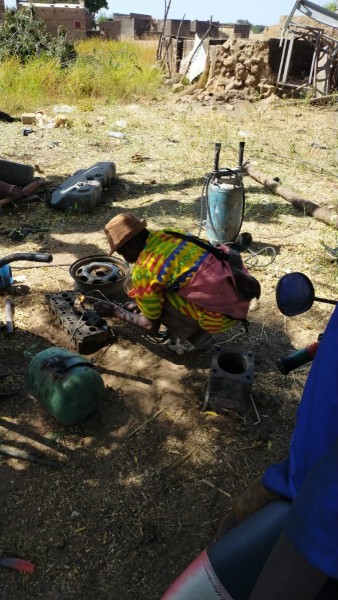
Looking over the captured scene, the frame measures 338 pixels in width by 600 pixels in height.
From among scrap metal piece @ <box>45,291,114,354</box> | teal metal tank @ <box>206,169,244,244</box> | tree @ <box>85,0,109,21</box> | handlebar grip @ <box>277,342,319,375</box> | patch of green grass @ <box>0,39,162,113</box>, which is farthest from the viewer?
tree @ <box>85,0,109,21</box>

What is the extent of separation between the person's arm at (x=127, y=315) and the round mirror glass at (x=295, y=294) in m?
1.69

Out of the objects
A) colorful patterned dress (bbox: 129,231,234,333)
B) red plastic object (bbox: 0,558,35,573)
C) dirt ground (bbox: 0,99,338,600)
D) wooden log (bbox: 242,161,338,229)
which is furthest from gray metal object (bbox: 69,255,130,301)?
wooden log (bbox: 242,161,338,229)

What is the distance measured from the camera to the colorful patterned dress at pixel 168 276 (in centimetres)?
288

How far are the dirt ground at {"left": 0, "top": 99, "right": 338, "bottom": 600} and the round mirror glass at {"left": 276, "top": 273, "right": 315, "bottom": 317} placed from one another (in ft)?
4.62

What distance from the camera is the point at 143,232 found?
305cm

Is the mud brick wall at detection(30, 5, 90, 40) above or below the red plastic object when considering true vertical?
above

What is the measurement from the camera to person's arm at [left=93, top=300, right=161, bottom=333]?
3.23 meters

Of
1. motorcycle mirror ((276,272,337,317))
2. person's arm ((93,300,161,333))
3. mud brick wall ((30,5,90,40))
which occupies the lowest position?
person's arm ((93,300,161,333))

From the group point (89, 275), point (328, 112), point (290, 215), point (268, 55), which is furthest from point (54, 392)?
point (268, 55)

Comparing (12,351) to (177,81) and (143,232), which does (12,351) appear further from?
(177,81)

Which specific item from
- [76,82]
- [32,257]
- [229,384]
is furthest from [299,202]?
[76,82]

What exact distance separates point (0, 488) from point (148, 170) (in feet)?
20.8

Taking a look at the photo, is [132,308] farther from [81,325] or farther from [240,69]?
[240,69]

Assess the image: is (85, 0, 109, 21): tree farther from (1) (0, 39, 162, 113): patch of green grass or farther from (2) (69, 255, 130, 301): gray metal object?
(2) (69, 255, 130, 301): gray metal object
